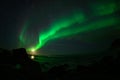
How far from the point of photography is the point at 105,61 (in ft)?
158

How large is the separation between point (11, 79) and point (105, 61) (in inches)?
903

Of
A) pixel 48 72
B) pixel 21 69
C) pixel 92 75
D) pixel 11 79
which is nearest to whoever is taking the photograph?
pixel 11 79

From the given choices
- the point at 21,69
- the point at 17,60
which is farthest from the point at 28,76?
the point at 17,60

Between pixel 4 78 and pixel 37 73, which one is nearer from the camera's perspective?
pixel 4 78

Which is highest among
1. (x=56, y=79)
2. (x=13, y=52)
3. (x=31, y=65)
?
(x=13, y=52)

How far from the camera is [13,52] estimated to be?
4938 centimetres

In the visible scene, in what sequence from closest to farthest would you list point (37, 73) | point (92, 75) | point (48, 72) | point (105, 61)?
point (92, 75), point (37, 73), point (48, 72), point (105, 61)

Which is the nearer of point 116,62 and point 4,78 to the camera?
point 4,78

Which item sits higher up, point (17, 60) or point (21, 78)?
point (17, 60)

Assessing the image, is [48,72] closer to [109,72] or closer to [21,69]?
[21,69]

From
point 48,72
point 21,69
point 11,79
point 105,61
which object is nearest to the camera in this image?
point 11,79

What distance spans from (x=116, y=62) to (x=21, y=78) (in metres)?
20.4

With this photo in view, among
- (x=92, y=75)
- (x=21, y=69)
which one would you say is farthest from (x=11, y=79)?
(x=92, y=75)

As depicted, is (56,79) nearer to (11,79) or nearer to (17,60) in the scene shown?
(11,79)
